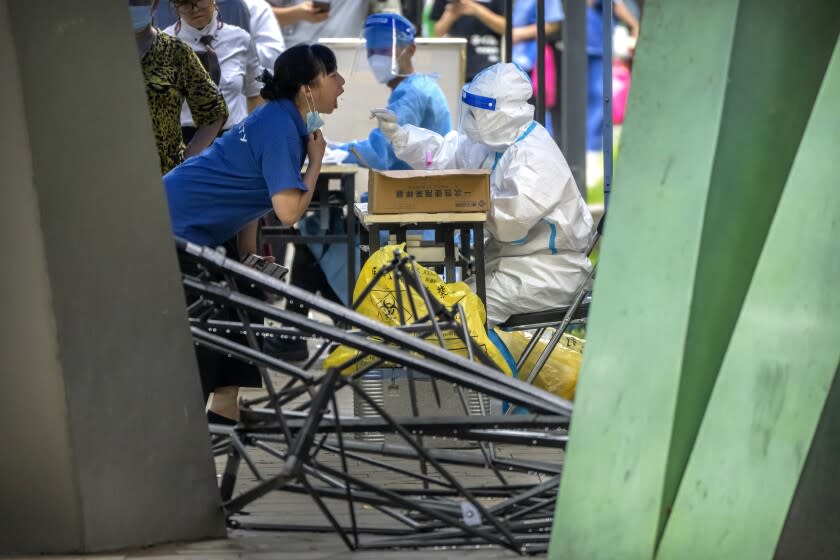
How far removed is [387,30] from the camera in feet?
29.7

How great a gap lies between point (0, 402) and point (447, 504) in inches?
53.1

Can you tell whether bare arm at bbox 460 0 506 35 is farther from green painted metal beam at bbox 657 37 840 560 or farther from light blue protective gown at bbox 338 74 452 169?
green painted metal beam at bbox 657 37 840 560

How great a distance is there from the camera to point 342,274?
9.20 metres

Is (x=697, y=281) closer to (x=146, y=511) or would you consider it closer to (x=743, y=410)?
(x=743, y=410)

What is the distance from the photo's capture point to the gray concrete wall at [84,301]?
407 cm

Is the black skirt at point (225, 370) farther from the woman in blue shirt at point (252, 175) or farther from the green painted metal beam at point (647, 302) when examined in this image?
the green painted metal beam at point (647, 302)

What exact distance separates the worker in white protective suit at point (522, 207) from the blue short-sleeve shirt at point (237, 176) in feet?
3.47

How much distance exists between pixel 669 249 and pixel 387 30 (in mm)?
5622

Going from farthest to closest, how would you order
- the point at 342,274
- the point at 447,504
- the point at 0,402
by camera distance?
the point at 342,274
the point at 447,504
the point at 0,402

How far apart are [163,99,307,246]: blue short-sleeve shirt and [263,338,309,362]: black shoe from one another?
233cm

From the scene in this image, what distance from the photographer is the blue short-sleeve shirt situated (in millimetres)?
6195

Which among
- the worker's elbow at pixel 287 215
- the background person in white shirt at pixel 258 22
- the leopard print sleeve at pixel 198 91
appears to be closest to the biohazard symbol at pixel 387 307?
the worker's elbow at pixel 287 215

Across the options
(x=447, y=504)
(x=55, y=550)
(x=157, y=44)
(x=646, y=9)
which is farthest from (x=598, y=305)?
(x=157, y=44)

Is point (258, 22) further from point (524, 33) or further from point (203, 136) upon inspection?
point (524, 33)
